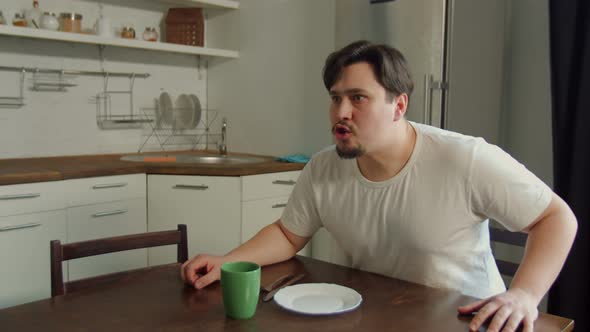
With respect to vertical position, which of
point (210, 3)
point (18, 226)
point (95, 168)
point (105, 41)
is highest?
point (210, 3)

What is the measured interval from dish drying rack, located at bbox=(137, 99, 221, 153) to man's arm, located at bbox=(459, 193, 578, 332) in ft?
8.49

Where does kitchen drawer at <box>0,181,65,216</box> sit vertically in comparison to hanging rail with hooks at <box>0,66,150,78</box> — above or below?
below

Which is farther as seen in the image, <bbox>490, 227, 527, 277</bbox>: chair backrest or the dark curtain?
the dark curtain

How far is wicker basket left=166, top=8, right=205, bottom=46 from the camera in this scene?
3385 millimetres

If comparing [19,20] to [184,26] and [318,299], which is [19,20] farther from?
[318,299]

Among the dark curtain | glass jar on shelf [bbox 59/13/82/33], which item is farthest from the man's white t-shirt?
glass jar on shelf [bbox 59/13/82/33]

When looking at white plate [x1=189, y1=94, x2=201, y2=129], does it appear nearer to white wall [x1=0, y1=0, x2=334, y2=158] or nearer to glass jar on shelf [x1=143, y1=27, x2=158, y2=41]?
white wall [x1=0, y1=0, x2=334, y2=158]

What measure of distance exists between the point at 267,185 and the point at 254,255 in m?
1.48

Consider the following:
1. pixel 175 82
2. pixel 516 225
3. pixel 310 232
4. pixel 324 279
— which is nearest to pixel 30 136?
pixel 175 82

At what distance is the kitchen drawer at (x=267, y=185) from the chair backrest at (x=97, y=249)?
1.21 metres

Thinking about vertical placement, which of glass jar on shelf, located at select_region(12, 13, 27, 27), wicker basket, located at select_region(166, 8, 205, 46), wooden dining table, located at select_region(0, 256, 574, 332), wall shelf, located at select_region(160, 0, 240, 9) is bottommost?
wooden dining table, located at select_region(0, 256, 574, 332)

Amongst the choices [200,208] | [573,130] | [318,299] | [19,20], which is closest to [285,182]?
[200,208]

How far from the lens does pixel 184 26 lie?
11.1ft

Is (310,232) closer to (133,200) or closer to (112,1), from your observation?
(133,200)
